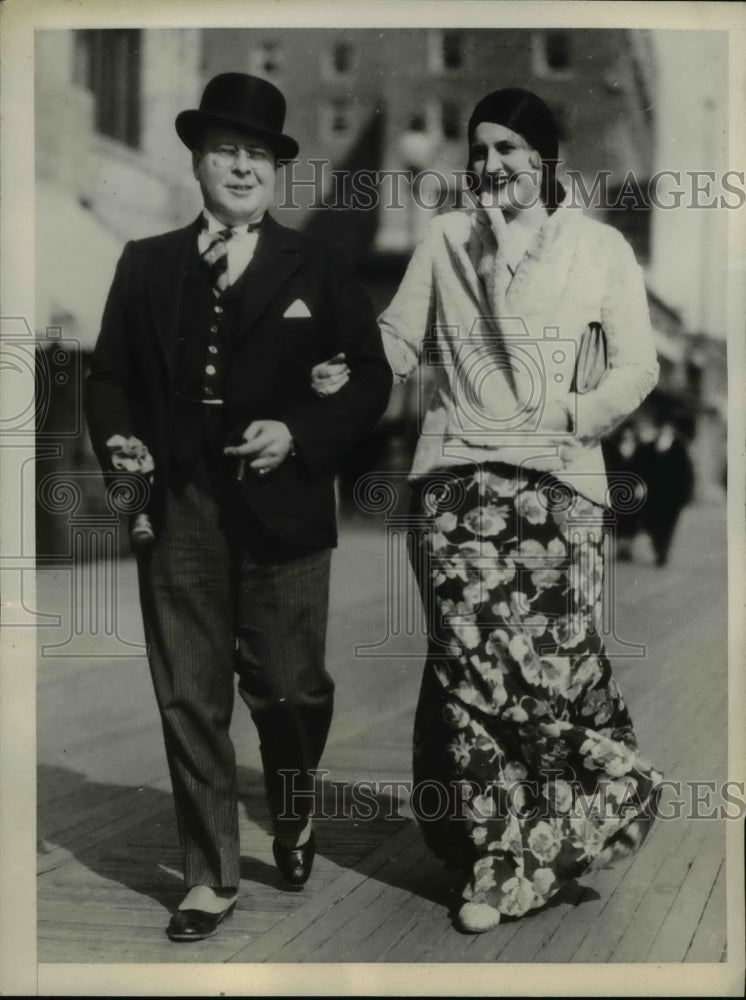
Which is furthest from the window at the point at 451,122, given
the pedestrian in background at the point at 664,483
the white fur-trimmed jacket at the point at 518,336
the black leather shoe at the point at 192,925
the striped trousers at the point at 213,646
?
the black leather shoe at the point at 192,925

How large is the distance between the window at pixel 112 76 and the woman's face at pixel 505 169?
106cm

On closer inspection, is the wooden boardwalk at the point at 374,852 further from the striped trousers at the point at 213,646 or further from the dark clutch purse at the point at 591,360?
the dark clutch purse at the point at 591,360


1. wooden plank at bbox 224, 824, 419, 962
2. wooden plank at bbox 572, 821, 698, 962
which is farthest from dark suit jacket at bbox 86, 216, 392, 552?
wooden plank at bbox 572, 821, 698, 962

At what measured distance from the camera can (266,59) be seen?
387 cm

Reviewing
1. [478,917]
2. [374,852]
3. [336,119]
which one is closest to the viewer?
[478,917]

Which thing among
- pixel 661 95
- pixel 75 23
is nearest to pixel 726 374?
pixel 661 95

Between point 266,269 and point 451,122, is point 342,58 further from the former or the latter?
point 266,269

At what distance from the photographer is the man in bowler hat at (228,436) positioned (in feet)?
12.3

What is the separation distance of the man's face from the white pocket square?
1.00 feet

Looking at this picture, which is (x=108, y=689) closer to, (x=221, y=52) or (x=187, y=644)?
(x=187, y=644)

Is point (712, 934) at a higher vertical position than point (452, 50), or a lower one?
lower

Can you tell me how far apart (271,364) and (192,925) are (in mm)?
1709

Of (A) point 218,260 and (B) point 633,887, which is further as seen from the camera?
(B) point 633,887

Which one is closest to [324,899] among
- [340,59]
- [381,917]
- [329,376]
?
[381,917]
